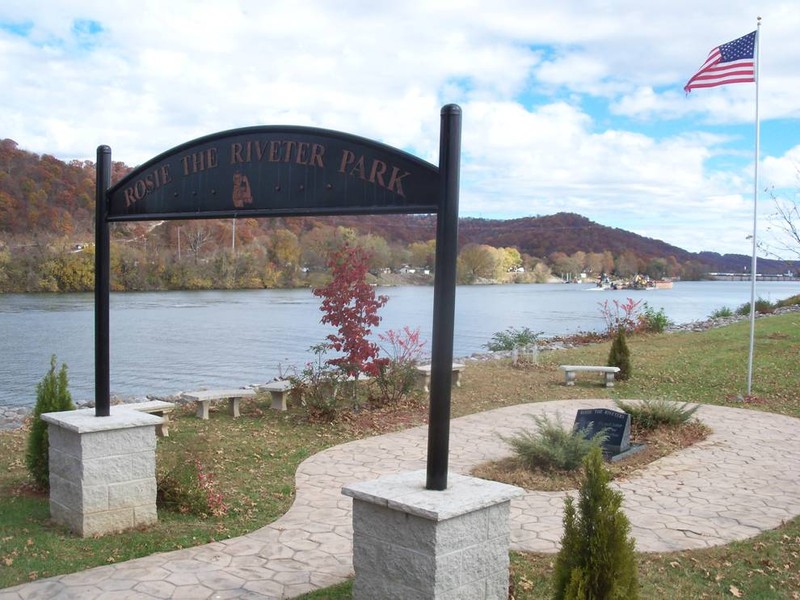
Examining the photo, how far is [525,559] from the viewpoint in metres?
4.92

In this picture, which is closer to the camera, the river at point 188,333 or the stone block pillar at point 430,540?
the stone block pillar at point 430,540

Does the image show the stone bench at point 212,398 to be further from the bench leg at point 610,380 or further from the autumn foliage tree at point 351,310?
the bench leg at point 610,380

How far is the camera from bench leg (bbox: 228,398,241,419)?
1009 centimetres

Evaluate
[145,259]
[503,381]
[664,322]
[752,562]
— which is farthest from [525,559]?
[145,259]

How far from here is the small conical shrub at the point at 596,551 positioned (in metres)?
3.15

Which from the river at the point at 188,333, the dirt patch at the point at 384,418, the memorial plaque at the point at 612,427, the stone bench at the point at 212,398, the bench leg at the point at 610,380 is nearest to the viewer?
the memorial plaque at the point at 612,427

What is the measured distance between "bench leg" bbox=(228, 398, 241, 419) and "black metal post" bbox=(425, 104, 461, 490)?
6.92 metres

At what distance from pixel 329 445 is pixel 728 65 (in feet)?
27.3

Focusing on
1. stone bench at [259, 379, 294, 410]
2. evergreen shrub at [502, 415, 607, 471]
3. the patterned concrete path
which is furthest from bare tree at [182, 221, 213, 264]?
evergreen shrub at [502, 415, 607, 471]

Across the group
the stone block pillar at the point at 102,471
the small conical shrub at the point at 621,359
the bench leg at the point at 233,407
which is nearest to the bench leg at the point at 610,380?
the small conical shrub at the point at 621,359

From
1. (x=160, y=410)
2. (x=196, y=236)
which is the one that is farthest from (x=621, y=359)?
(x=196, y=236)

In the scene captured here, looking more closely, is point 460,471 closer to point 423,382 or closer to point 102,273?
point 102,273

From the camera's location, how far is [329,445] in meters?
8.45

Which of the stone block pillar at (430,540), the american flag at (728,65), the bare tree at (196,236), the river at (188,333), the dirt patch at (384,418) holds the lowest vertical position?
the river at (188,333)
